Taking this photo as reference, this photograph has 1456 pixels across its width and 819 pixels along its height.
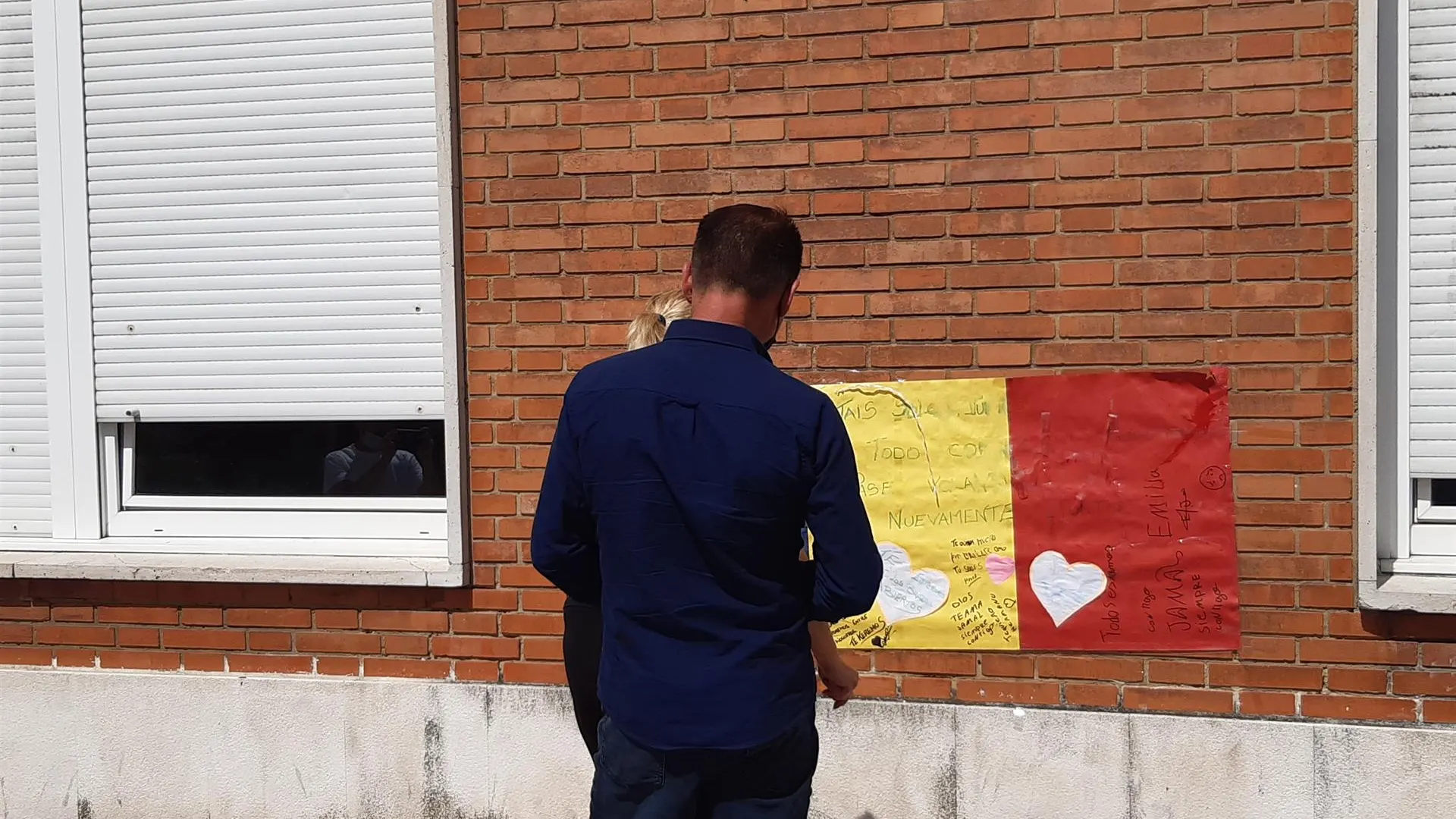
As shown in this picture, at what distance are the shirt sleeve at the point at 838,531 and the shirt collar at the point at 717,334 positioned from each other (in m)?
0.20

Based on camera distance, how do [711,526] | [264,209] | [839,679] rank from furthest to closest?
1. [264,209]
2. [839,679]
3. [711,526]

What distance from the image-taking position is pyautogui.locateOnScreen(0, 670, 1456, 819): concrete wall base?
167 inches

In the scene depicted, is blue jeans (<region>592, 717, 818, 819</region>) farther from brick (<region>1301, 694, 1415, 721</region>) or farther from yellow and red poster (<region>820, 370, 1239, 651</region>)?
brick (<region>1301, 694, 1415, 721</region>)

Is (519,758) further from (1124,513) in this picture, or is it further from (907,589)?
(1124,513)

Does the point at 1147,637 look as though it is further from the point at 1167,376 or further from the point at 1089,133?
the point at 1089,133

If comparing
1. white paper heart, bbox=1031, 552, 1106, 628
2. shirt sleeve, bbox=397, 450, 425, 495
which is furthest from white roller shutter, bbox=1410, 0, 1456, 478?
shirt sleeve, bbox=397, 450, 425, 495

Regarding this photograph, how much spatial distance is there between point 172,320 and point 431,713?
1910 millimetres

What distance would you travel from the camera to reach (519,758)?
4.74m

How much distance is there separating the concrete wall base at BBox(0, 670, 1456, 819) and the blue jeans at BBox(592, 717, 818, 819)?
7.06 ft

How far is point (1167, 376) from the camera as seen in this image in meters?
4.30

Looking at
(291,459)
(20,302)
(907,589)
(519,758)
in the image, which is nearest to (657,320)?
(907,589)

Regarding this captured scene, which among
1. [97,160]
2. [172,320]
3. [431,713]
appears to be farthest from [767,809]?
[97,160]

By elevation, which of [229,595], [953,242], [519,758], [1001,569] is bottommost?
[519,758]

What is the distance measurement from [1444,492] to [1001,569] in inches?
59.7
